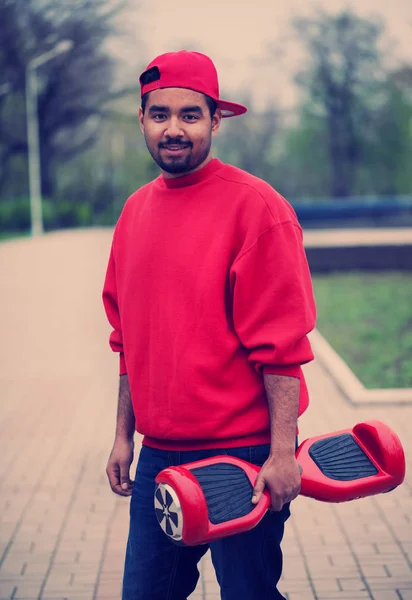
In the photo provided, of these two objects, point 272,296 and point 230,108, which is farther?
point 230,108

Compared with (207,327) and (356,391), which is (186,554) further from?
(356,391)

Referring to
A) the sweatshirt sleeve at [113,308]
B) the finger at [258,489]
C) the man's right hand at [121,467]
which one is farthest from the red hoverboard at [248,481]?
the sweatshirt sleeve at [113,308]

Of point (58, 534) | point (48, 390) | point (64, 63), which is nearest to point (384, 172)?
point (64, 63)

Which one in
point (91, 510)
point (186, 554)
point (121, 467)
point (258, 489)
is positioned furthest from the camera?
point (91, 510)

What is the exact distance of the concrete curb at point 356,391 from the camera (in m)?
6.52

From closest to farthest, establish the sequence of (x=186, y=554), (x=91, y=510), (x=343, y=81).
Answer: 1. (x=186, y=554)
2. (x=91, y=510)
3. (x=343, y=81)

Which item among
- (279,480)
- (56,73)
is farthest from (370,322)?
(56,73)

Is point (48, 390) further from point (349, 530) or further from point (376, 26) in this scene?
point (376, 26)

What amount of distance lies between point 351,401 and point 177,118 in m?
4.79

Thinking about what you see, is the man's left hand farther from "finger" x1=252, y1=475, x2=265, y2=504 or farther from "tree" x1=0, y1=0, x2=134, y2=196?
"tree" x1=0, y1=0, x2=134, y2=196

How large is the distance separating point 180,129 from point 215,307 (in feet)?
1.57

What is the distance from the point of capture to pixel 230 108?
2309 mm

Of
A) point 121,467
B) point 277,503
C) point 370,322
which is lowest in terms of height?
point 370,322

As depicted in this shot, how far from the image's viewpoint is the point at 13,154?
149ft
